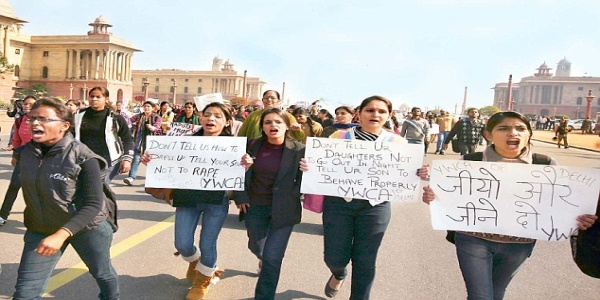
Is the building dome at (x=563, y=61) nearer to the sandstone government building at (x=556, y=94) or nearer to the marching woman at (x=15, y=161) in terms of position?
the sandstone government building at (x=556, y=94)

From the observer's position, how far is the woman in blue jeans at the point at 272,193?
362cm

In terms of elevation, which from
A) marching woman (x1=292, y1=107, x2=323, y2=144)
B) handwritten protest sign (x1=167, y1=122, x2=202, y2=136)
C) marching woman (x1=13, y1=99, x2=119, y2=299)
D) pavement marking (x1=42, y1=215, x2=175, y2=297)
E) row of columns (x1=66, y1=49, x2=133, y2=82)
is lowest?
pavement marking (x1=42, y1=215, x2=175, y2=297)

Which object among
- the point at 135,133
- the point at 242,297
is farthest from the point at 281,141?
the point at 135,133

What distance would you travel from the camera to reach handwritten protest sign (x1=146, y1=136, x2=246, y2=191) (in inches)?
156

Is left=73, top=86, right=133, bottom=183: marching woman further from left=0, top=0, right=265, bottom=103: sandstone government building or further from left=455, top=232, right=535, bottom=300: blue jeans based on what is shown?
left=0, top=0, right=265, bottom=103: sandstone government building

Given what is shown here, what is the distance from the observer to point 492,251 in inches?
120

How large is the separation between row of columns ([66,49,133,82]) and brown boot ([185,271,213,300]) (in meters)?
86.7

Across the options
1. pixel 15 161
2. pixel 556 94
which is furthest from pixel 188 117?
pixel 556 94

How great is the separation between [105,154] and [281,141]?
2.73 meters

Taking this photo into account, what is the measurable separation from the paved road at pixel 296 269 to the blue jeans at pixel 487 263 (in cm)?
109

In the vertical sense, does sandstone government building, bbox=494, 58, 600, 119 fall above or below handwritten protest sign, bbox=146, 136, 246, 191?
above

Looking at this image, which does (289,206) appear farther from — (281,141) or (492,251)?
(492,251)

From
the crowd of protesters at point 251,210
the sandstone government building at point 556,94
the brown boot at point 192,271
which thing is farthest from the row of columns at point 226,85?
the brown boot at point 192,271

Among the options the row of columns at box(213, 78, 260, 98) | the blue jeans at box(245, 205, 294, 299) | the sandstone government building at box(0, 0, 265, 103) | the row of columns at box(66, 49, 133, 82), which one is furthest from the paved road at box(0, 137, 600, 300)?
the row of columns at box(213, 78, 260, 98)
